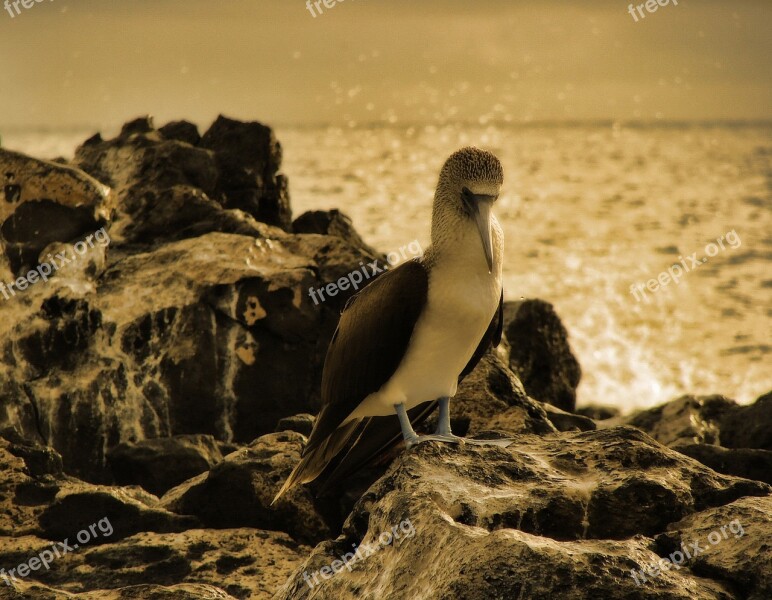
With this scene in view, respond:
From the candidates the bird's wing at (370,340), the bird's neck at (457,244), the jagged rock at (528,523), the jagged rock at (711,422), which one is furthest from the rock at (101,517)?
the jagged rock at (711,422)

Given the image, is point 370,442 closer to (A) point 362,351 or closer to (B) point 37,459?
(A) point 362,351

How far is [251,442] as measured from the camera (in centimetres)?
906

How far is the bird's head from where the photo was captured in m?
5.95

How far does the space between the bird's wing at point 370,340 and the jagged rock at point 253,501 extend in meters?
1.08

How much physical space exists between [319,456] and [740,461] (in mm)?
4011

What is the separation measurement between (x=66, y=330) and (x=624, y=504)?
21.8ft

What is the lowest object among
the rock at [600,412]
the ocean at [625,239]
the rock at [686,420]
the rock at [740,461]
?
the ocean at [625,239]

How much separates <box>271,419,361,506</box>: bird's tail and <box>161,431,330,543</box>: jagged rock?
890 mm

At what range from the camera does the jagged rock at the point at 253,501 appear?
764cm

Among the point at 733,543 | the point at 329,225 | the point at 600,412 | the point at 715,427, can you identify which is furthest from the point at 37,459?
the point at 600,412

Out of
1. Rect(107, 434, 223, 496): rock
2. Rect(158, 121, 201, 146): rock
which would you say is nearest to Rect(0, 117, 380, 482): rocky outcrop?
Rect(107, 434, 223, 496): rock

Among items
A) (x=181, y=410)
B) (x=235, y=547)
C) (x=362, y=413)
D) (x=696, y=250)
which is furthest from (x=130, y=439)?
(x=696, y=250)

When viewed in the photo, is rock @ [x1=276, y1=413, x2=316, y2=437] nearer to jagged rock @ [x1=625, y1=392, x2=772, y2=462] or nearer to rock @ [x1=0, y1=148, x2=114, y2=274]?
rock @ [x1=0, y1=148, x2=114, y2=274]

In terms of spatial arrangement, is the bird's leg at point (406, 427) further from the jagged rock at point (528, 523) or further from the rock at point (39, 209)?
the rock at point (39, 209)
